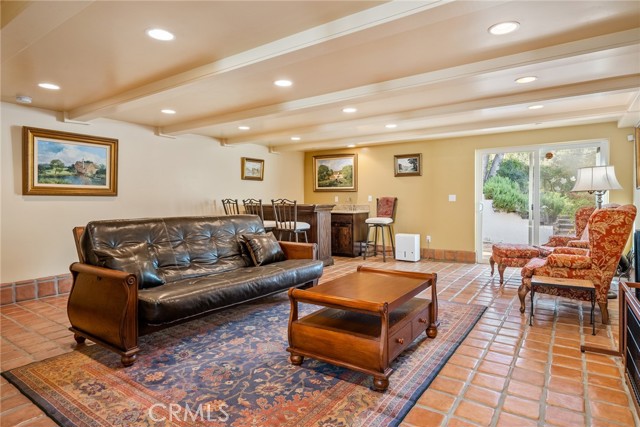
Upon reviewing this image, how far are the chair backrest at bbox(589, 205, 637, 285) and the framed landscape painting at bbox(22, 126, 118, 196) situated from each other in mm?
5581

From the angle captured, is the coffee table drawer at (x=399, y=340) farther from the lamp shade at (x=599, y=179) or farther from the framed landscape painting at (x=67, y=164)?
the framed landscape painting at (x=67, y=164)

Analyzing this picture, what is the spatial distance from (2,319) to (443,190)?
6.32 m

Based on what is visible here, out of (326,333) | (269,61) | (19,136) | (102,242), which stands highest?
(269,61)

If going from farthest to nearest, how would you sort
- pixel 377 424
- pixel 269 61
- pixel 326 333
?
pixel 269 61 < pixel 326 333 < pixel 377 424

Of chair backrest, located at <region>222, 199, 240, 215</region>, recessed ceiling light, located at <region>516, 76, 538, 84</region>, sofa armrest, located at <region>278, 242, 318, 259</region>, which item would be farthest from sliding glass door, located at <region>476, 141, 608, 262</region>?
chair backrest, located at <region>222, 199, 240, 215</region>

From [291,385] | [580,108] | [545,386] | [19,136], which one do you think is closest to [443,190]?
[580,108]

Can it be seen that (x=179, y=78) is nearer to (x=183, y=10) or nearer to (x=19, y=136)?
(x=183, y=10)

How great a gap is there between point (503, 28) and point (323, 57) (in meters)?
1.27

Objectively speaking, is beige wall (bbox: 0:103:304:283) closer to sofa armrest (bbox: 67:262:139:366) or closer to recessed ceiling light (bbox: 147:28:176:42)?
sofa armrest (bbox: 67:262:139:366)

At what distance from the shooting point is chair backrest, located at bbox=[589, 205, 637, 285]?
2.92 metres

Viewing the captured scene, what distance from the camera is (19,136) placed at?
13.4 feet

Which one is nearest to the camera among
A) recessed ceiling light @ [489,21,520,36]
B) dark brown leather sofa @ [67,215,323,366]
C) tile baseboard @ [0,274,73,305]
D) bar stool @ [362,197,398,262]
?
recessed ceiling light @ [489,21,520,36]

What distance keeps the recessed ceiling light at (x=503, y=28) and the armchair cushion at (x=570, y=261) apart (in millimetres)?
2063

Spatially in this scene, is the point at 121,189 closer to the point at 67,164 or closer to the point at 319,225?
the point at 67,164
